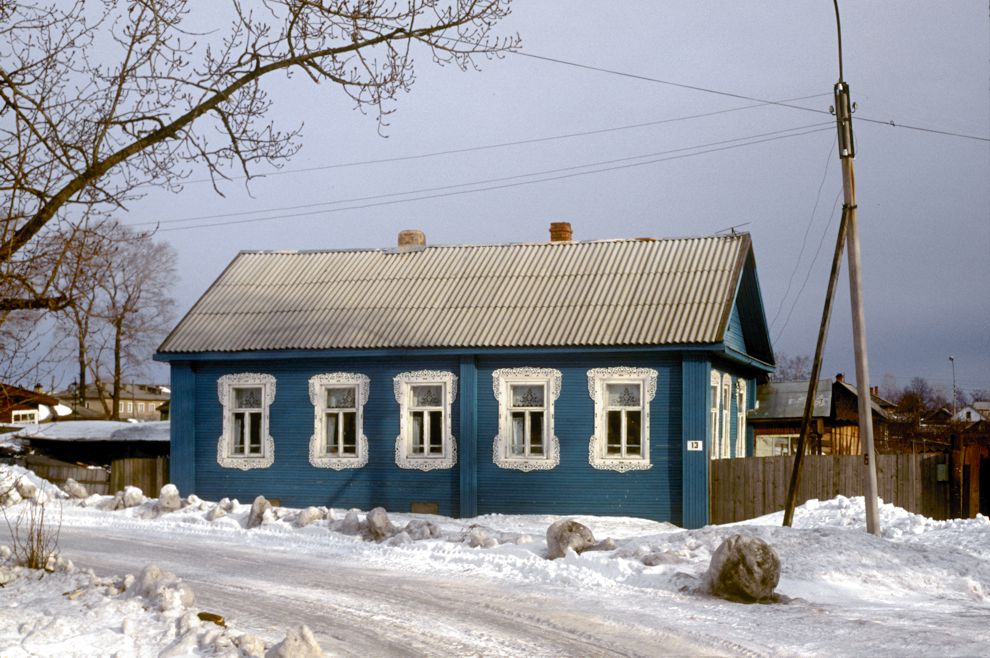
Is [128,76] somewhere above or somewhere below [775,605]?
above

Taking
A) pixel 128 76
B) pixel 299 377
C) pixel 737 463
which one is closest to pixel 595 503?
pixel 737 463

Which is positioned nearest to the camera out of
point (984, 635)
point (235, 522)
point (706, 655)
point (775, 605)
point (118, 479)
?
point (706, 655)

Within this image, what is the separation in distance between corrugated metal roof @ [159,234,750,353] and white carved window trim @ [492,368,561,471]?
71 centimetres

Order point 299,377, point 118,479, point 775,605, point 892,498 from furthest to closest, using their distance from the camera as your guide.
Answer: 1. point 118,479
2. point 299,377
3. point 892,498
4. point 775,605

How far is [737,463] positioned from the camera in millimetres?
20453

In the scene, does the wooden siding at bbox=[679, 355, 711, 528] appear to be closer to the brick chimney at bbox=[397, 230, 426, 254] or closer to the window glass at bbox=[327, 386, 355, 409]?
the window glass at bbox=[327, 386, 355, 409]

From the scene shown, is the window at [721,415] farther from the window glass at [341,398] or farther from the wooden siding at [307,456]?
the window glass at [341,398]

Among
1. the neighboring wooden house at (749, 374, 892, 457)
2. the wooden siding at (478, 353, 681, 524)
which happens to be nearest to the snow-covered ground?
the wooden siding at (478, 353, 681, 524)

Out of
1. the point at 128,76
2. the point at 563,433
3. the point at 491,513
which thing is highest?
the point at 128,76

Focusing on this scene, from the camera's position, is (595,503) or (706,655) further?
(595,503)

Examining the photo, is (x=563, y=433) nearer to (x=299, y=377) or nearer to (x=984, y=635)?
(x=299, y=377)

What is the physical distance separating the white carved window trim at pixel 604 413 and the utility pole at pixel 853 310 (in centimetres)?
465

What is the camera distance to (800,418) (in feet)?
99.9

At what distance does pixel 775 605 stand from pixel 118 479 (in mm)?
18571
